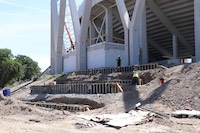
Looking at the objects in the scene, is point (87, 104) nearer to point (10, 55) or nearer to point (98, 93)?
point (98, 93)

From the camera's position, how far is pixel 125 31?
2725cm

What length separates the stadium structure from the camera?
88.4 feet

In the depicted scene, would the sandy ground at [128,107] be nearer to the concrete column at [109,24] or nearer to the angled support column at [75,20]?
the angled support column at [75,20]

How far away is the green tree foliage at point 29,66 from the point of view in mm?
69625

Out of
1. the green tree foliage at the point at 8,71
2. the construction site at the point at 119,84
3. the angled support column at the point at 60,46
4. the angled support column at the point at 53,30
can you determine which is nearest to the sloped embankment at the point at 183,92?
the construction site at the point at 119,84

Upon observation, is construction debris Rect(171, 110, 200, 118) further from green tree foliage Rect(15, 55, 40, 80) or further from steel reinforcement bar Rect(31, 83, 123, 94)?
green tree foliage Rect(15, 55, 40, 80)

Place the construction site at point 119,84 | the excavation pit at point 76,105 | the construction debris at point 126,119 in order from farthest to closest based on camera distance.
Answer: the excavation pit at point 76,105, the construction site at point 119,84, the construction debris at point 126,119

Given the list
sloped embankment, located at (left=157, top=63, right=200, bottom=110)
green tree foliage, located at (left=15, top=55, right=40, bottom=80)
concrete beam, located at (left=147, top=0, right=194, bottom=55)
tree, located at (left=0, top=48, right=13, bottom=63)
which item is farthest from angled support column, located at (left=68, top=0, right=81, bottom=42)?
green tree foliage, located at (left=15, top=55, right=40, bottom=80)

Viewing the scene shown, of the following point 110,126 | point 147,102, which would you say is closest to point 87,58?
point 147,102

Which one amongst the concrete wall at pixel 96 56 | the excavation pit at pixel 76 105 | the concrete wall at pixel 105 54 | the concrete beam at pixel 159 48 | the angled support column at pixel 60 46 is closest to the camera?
the excavation pit at pixel 76 105

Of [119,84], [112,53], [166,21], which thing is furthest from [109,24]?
[119,84]

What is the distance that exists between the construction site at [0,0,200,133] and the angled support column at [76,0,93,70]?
0.34ft

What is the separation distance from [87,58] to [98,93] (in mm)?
14138

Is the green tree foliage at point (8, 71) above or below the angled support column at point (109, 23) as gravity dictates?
below
